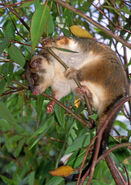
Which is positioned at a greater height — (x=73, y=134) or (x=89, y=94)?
(x=89, y=94)

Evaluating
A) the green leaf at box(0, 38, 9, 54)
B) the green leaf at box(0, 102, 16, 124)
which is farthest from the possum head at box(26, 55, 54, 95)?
the green leaf at box(0, 102, 16, 124)

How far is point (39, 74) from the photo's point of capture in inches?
103

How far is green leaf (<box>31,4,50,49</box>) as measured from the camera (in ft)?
3.99

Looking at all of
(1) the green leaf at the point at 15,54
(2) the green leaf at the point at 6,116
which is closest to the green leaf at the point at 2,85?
(1) the green leaf at the point at 15,54

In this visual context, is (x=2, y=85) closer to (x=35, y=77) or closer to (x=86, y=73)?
(x=35, y=77)

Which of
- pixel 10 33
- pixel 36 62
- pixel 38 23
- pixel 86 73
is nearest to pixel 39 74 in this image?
pixel 36 62

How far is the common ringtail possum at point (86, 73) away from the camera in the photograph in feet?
6.94

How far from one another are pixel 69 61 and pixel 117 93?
2.20 feet

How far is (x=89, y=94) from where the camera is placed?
7.91 ft

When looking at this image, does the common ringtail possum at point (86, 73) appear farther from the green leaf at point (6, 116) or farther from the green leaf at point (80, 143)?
the green leaf at point (6, 116)

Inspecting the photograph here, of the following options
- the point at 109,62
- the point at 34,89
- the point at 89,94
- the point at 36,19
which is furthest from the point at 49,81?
the point at 36,19

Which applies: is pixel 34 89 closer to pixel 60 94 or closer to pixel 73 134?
pixel 60 94

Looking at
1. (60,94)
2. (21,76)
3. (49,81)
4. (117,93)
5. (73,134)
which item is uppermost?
(21,76)

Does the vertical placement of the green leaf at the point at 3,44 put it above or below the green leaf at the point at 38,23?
above
